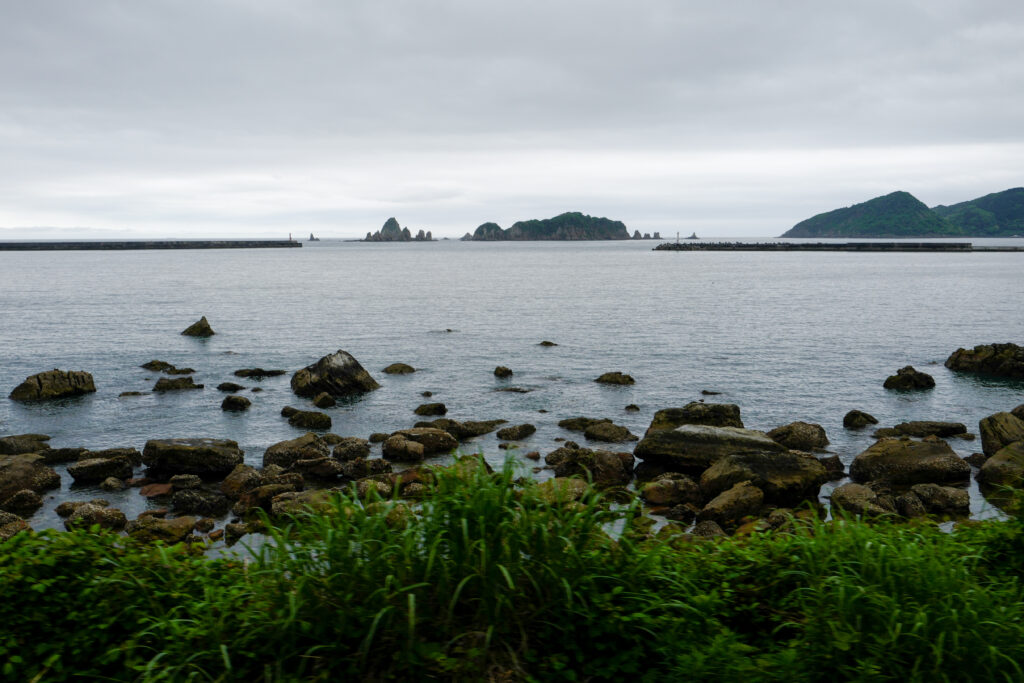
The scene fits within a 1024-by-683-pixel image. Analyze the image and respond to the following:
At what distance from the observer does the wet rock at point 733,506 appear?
48.6 ft

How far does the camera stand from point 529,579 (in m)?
5.88

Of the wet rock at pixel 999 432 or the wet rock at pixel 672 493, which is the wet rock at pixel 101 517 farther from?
the wet rock at pixel 999 432

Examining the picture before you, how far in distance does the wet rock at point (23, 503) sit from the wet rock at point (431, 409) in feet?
40.7

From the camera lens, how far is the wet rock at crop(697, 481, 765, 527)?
48.6 ft

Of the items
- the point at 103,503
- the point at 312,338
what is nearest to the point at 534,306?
the point at 312,338

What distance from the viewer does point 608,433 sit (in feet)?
72.9

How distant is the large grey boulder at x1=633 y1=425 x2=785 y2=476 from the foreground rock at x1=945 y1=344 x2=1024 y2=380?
22661 millimetres

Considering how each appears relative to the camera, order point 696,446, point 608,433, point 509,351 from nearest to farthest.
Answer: point 696,446, point 608,433, point 509,351

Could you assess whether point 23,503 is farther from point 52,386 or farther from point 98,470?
point 52,386

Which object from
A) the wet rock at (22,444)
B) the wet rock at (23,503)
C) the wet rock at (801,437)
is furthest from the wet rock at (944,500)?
the wet rock at (22,444)

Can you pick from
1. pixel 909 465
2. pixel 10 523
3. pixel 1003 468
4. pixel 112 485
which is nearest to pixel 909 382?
pixel 1003 468

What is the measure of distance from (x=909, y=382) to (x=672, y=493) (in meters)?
20.2

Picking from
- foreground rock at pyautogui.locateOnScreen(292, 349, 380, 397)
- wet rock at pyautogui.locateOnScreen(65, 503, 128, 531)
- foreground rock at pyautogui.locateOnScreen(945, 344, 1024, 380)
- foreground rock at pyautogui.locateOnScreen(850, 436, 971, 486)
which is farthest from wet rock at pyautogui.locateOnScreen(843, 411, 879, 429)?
wet rock at pyautogui.locateOnScreen(65, 503, 128, 531)

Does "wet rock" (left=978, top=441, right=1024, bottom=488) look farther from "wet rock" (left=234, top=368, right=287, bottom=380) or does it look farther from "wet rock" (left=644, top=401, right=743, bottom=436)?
"wet rock" (left=234, top=368, right=287, bottom=380)
